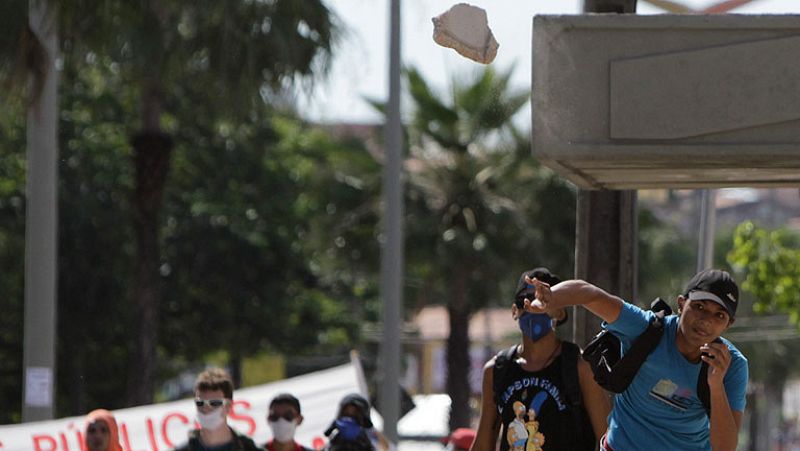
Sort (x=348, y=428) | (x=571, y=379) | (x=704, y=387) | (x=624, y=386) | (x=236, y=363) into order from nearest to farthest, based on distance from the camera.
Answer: (x=704, y=387)
(x=624, y=386)
(x=571, y=379)
(x=348, y=428)
(x=236, y=363)

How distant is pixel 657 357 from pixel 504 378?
98 cm

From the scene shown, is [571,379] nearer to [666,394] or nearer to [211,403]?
[666,394]

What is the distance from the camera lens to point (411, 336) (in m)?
59.2

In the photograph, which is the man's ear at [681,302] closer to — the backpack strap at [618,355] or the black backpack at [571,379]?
the backpack strap at [618,355]

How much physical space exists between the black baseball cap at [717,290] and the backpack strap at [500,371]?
46.1 inches

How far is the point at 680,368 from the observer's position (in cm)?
573

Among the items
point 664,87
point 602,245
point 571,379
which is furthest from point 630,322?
point 602,245

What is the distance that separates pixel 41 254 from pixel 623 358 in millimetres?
8642

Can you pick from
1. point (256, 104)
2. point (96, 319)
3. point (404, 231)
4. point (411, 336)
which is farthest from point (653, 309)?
point (411, 336)

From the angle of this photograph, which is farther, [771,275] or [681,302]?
[771,275]

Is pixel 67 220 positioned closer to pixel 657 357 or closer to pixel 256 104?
pixel 256 104

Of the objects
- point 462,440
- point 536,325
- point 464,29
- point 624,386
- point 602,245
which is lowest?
point 462,440

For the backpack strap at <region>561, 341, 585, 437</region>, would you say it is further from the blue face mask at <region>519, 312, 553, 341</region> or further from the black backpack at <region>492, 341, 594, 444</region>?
the blue face mask at <region>519, 312, 553, 341</region>

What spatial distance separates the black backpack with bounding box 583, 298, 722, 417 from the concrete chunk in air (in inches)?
42.3
